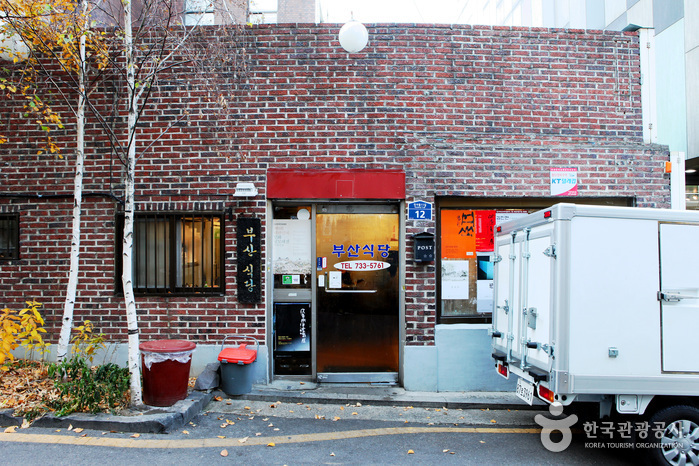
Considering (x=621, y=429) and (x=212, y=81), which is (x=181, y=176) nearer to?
(x=212, y=81)

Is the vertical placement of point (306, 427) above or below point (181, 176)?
below

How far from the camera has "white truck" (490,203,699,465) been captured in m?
4.32

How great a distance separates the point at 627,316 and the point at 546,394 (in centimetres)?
104

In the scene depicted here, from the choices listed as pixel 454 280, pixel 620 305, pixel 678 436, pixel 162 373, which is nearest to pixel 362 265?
pixel 454 280

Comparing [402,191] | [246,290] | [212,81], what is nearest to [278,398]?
[246,290]

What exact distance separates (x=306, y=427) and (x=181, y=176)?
12.9 feet

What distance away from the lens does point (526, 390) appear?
486 centimetres

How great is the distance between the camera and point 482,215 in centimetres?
714

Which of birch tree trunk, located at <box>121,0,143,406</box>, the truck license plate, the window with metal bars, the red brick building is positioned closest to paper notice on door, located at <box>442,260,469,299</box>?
the red brick building

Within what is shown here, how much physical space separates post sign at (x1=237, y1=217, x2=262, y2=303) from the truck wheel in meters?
4.92

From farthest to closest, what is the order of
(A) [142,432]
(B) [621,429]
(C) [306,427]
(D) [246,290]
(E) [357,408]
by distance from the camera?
(D) [246,290] → (E) [357,408] → (C) [306,427] → (A) [142,432] → (B) [621,429]

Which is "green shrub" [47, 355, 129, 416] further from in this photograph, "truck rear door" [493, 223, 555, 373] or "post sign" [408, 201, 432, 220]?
"truck rear door" [493, 223, 555, 373]

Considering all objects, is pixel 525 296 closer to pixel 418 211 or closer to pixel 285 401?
pixel 418 211

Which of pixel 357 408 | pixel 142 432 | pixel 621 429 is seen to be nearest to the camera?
pixel 621 429
